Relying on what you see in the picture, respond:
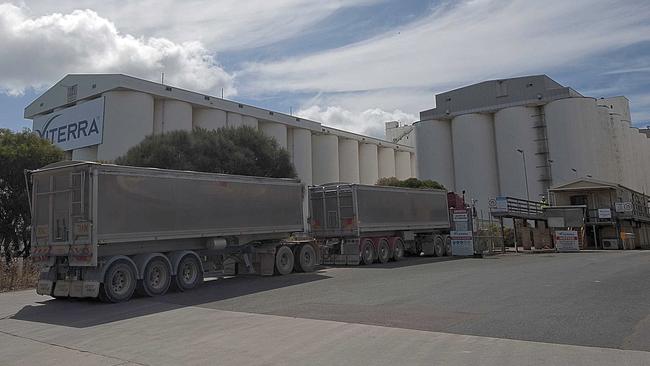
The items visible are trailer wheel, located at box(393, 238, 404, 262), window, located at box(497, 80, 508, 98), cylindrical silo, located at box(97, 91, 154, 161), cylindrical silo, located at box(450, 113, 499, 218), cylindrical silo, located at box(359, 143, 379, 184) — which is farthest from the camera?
cylindrical silo, located at box(359, 143, 379, 184)

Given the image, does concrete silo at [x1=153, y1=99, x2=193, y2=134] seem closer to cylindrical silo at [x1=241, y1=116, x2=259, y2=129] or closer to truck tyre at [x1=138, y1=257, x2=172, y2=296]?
cylindrical silo at [x1=241, y1=116, x2=259, y2=129]

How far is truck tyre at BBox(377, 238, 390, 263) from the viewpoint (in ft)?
79.0

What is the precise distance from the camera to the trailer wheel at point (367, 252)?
23156 millimetres

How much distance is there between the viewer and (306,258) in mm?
20578

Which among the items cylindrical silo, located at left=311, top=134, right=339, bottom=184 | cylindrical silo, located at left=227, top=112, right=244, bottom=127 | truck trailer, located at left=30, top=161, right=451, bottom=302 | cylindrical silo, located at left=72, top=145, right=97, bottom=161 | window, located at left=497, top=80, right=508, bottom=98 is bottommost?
truck trailer, located at left=30, top=161, right=451, bottom=302

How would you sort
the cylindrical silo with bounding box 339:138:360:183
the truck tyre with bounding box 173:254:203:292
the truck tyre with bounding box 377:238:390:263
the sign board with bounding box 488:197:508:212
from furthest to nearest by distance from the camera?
the cylindrical silo with bounding box 339:138:360:183
the sign board with bounding box 488:197:508:212
the truck tyre with bounding box 377:238:390:263
the truck tyre with bounding box 173:254:203:292

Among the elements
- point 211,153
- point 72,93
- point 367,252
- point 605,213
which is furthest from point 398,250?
point 72,93

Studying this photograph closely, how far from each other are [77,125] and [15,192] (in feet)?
111

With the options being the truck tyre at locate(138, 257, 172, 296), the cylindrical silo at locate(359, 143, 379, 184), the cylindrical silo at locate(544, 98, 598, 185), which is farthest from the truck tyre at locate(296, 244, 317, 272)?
the cylindrical silo at locate(359, 143, 379, 184)

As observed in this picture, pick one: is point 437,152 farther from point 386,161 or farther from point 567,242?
point 567,242

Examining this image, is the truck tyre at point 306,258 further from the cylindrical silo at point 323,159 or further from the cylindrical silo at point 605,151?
the cylindrical silo at point 605,151

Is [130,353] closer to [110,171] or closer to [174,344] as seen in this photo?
[174,344]

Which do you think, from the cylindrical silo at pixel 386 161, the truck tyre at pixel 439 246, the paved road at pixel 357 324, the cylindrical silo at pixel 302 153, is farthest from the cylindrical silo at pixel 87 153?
the cylindrical silo at pixel 386 161

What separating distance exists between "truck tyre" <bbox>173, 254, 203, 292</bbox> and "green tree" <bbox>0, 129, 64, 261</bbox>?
11.5 m
